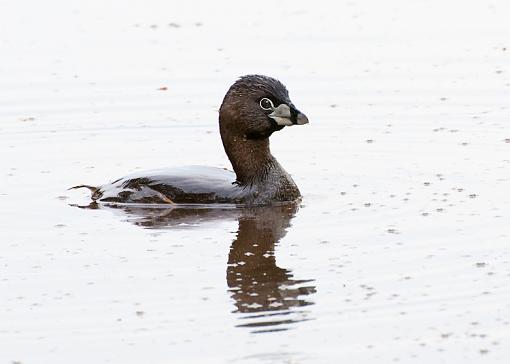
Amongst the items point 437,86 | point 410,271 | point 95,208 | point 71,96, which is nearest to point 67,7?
point 71,96

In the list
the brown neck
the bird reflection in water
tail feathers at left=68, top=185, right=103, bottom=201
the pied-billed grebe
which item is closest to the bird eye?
the pied-billed grebe

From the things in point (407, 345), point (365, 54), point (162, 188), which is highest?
point (365, 54)

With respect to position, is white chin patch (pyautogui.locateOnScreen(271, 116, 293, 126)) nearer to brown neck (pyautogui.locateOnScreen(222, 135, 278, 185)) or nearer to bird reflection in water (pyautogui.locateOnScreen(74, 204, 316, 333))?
brown neck (pyautogui.locateOnScreen(222, 135, 278, 185))

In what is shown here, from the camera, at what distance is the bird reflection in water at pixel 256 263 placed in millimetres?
9398

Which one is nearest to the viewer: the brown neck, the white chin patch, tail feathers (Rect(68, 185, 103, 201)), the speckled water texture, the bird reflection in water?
the speckled water texture

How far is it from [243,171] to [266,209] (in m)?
0.43

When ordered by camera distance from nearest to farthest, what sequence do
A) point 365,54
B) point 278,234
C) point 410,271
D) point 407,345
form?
point 407,345
point 410,271
point 278,234
point 365,54

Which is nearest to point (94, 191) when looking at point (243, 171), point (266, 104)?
point (243, 171)

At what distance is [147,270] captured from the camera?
10492mm

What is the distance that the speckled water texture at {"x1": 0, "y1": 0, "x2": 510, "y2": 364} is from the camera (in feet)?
29.7

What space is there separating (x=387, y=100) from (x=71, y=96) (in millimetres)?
3779

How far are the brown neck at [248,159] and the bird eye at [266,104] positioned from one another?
0.37m

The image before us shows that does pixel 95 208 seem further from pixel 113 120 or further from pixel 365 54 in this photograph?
pixel 365 54

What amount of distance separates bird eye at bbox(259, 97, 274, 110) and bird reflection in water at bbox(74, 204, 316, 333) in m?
0.88
